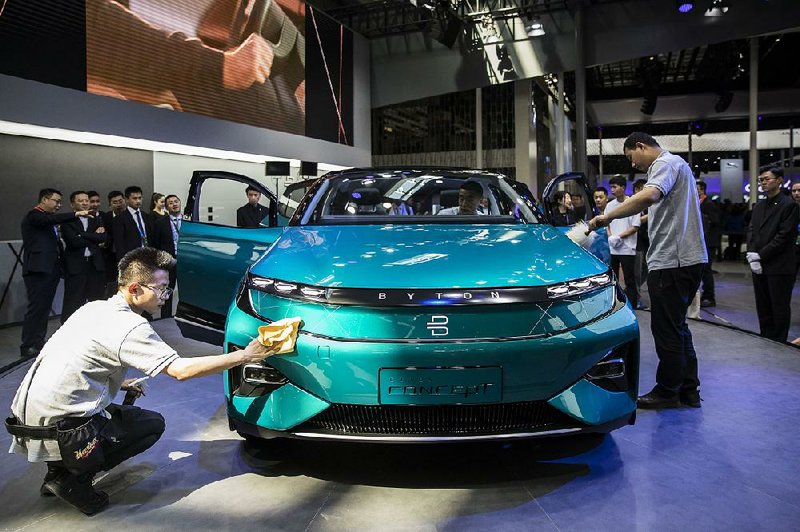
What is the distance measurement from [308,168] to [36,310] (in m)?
7.03

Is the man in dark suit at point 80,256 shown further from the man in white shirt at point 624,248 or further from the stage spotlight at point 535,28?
the stage spotlight at point 535,28

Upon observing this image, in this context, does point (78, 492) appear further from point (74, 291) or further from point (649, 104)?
point (649, 104)

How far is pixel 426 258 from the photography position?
241cm

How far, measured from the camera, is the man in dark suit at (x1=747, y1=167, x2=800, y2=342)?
4.86 metres

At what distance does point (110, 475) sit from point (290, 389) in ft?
3.17

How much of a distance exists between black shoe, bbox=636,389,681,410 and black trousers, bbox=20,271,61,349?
14.5ft

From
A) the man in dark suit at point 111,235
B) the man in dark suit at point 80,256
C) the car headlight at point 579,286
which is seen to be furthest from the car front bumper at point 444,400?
the man in dark suit at point 111,235

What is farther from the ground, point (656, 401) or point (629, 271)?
point (629, 271)

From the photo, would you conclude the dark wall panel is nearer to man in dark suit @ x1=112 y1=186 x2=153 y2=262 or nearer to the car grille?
man in dark suit @ x1=112 y1=186 x2=153 y2=262

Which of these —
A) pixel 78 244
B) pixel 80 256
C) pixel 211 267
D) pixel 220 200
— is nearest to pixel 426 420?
pixel 211 267

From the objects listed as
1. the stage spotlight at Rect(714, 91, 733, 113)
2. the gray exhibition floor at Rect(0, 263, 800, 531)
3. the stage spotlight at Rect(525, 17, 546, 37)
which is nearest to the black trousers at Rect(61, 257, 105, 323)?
the gray exhibition floor at Rect(0, 263, 800, 531)

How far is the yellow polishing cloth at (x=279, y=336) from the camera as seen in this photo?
2.10 meters

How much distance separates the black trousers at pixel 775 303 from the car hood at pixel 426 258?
3.04m

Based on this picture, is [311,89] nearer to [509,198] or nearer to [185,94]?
[185,94]
